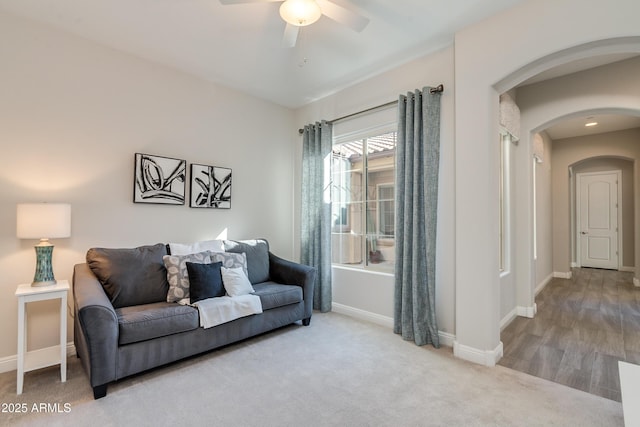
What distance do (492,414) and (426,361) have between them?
0.73 metres

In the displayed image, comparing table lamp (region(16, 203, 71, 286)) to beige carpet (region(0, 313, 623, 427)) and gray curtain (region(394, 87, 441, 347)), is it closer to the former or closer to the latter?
beige carpet (region(0, 313, 623, 427))

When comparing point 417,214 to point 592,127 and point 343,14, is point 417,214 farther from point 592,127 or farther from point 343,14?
point 592,127

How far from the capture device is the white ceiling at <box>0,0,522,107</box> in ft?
7.94

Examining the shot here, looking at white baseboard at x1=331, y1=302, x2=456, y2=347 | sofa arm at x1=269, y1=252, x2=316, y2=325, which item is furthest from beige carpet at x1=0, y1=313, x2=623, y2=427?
sofa arm at x1=269, y1=252, x2=316, y2=325

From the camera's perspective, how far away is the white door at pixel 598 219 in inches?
275

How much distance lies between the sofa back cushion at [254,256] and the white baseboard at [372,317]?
1.04 m

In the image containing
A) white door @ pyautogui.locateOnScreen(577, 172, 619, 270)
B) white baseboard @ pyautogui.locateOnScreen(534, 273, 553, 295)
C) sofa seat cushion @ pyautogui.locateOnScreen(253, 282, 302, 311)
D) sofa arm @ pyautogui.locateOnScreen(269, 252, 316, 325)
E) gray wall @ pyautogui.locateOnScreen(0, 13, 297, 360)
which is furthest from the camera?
white door @ pyautogui.locateOnScreen(577, 172, 619, 270)

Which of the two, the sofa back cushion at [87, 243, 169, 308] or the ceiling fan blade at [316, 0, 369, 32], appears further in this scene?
the sofa back cushion at [87, 243, 169, 308]

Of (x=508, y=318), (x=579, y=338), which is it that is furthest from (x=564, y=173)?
(x=579, y=338)

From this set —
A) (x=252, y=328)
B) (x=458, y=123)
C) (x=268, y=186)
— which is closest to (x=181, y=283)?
(x=252, y=328)

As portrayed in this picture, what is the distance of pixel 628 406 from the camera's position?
129 cm

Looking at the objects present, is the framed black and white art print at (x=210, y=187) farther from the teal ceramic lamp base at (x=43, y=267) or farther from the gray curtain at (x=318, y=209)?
the teal ceramic lamp base at (x=43, y=267)

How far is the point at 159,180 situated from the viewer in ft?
10.7

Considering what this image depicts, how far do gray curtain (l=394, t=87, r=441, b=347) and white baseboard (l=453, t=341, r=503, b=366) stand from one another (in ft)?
0.77
